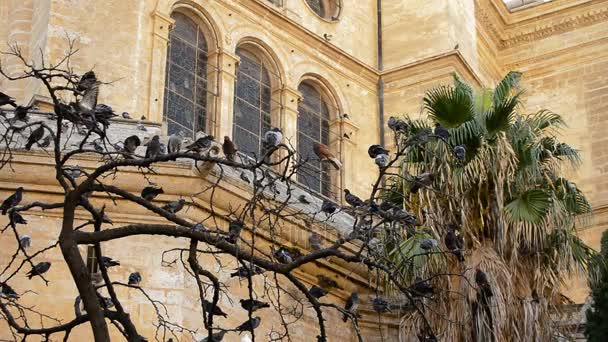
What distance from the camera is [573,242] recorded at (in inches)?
570

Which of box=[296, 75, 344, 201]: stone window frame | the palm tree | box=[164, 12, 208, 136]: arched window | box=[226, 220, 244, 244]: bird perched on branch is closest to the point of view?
box=[226, 220, 244, 244]: bird perched on branch

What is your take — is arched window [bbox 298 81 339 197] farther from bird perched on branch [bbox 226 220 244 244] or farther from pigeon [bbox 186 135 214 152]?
bird perched on branch [bbox 226 220 244 244]

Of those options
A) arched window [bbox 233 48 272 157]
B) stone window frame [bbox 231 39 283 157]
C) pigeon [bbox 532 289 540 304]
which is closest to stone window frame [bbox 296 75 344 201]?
stone window frame [bbox 231 39 283 157]

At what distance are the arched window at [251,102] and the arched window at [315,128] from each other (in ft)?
2.59

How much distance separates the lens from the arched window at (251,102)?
20.2 metres

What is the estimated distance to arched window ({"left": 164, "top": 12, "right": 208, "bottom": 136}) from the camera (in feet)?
62.1

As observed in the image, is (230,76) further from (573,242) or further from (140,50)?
(573,242)

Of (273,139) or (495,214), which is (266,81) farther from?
(273,139)

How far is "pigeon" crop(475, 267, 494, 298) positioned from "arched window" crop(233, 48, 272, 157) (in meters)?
7.39

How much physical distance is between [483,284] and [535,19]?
13.4 metres

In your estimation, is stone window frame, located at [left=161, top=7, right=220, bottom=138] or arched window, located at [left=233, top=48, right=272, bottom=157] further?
arched window, located at [left=233, top=48, right=272, bottom=157]

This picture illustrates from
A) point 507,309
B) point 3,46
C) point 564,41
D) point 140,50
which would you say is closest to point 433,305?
point 507,309

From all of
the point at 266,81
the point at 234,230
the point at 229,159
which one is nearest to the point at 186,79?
the point at 266,81

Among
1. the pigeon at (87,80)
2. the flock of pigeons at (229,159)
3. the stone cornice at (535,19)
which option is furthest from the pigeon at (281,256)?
the stone cornice at (535,19)
